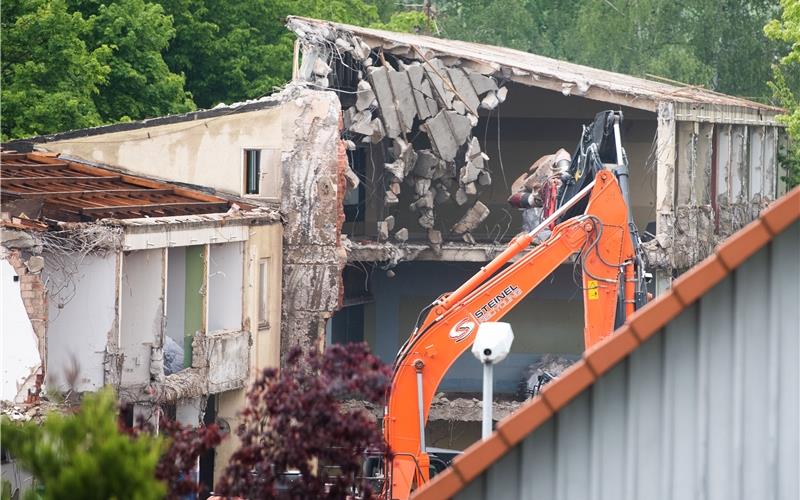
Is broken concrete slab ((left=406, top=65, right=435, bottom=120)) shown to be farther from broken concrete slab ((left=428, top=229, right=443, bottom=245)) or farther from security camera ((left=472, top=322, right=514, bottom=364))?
security camera ((left=472, top=322, right=514, bottom=364))

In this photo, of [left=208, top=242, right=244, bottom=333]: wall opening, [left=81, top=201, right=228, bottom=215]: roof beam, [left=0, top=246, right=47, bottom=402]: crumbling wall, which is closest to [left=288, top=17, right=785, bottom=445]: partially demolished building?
[left=81, top=201, right=228, bottom=215]: roof beam

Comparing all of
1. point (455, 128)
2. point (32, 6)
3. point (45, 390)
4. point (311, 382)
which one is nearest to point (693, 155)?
point (455, 128)

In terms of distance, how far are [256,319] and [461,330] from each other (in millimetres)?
8033

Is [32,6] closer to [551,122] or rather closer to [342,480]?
[551,122]

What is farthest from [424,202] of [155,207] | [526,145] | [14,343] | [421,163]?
[14,343]

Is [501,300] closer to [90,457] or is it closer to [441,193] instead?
[90,457]

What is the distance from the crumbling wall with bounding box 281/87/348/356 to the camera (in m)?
27.2

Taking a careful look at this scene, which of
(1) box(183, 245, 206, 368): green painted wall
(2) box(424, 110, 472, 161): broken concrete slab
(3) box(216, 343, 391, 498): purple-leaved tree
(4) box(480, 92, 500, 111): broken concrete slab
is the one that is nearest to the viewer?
(3) box(216, 343, 391, 498): purple-leaved tree

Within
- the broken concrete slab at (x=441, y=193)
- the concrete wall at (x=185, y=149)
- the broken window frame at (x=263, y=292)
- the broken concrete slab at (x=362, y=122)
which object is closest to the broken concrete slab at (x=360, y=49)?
the broken concrete slab at (x=362, y=122)

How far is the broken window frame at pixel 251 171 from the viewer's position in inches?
1086

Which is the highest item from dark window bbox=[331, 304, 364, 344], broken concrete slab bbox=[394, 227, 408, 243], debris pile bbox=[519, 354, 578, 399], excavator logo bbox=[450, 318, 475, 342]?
broken concrete slab bbox=[394, 227, 408, 243]

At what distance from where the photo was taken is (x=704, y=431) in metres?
8.26

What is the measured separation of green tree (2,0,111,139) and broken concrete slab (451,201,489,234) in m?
8.30

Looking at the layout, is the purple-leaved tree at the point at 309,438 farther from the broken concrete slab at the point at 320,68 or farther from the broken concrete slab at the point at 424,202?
the broken concrete slab at the point at 424,202
